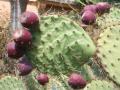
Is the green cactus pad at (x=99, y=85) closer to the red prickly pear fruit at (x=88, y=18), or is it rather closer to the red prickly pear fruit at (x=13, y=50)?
the red prickly pear fruit at (x=88, y=18)

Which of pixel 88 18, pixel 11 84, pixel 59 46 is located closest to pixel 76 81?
pixel 59 46

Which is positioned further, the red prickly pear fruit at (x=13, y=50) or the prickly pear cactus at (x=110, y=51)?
the prickly pear cactus at (x=110, y=51)

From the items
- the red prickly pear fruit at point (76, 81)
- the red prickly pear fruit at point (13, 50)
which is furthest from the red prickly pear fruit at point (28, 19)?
the red prickly pear fruit at point (76, 81)

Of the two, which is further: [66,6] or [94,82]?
[66,6]

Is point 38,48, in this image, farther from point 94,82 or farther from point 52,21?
point 94,82

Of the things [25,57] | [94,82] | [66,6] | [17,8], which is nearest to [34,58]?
[25,57]

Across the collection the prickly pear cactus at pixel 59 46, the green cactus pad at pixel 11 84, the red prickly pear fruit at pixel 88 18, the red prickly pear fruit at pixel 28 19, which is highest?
the red prickly pear fruit at pixel 28 19
